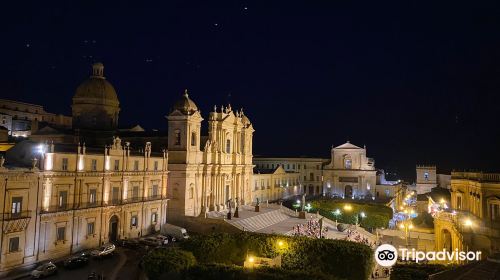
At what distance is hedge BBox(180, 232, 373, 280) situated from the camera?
105 ft

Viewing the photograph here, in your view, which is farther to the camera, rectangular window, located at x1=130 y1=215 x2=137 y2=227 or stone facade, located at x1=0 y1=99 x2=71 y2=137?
stone facade, located at x1=0 y1=99 x2=71 y2=137

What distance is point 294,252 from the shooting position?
33.5m

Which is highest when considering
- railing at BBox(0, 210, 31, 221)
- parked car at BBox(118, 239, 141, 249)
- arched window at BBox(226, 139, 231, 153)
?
arched window at BBox(226, 139, 231, 153)

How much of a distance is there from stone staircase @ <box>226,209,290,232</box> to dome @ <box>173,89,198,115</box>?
607 inches

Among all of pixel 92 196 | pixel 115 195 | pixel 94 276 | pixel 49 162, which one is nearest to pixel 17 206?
pixel 49 162

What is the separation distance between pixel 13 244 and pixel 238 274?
18.3 meters

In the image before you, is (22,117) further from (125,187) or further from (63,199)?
(63,199)

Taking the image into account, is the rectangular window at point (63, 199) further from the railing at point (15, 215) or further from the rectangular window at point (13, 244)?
the rectangular window at point (13, 244)

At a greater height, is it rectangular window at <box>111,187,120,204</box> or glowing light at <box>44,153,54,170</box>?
glowing light at <box>44,153,54,170</box>

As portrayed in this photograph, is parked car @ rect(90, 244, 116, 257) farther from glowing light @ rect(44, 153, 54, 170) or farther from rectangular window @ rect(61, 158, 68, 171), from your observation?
glowing light @ rect(44, 153, 54, 170)

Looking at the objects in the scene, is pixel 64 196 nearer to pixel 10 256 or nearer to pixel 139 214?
pixel 10 256

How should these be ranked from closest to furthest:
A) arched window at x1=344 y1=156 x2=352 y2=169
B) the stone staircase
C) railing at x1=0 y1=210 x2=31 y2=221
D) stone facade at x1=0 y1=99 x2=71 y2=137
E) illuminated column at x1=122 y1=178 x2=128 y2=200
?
railing at x1=0 y1=210 x2=31 y2=221
illuminated column at x1=122 y1=178 x2=128 y2=200
the stone staircase
stone facade at x1=0 y1=99 x2=71 y2=137
arched window at x1=344 y1=156 x2=352 y2=169

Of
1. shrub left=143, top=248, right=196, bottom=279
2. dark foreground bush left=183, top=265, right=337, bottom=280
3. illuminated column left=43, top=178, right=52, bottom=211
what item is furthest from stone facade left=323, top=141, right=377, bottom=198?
illuminated column left=43, top=178, right=52, bottom=211

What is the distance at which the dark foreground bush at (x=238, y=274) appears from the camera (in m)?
26.3
